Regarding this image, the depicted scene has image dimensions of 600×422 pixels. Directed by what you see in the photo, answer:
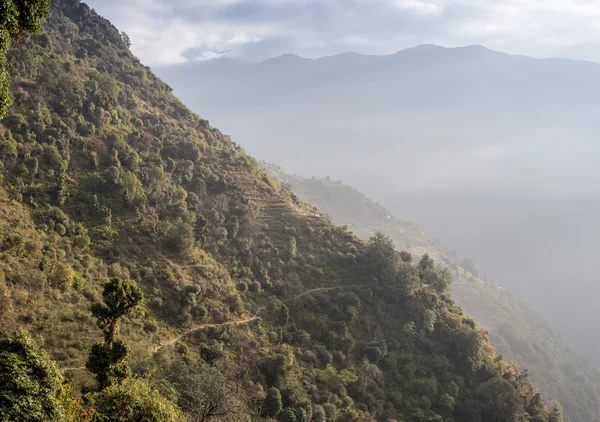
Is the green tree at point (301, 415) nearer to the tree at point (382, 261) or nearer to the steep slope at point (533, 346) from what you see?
the tree at point (382, 261)

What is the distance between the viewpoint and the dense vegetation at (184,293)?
990 inches

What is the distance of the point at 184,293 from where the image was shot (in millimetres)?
39562

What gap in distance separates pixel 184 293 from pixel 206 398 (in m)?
17.1

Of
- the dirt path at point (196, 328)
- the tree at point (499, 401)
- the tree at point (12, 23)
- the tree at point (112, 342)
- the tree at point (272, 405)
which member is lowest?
the tree at point (499, 401)

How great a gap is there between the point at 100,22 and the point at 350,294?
9251 centimetres

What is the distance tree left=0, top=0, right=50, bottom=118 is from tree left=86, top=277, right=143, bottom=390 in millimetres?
11965

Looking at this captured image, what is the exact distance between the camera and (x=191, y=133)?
75062mm

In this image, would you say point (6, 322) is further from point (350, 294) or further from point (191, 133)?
point (191, 133)

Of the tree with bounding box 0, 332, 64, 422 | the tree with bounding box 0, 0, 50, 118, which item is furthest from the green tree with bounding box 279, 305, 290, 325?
the tree with bounding box 0, 0, 50, 118

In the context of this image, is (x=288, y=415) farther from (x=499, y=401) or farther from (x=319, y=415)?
(x=499, y=401)

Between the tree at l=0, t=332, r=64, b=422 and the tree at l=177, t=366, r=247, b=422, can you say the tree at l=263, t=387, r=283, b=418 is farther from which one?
the tree at l=0, t=332, r=64, b=422

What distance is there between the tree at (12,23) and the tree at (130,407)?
14.1 m

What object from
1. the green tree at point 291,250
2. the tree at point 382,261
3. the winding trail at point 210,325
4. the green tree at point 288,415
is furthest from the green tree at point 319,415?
the tree at point 382,261

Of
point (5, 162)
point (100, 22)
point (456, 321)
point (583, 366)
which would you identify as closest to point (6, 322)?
point (5, 162)
